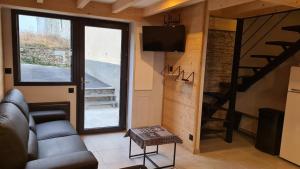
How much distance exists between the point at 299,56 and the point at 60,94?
4239 mm

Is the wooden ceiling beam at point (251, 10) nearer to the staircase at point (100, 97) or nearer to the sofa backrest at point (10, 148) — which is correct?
the staircase at point (100, 97)

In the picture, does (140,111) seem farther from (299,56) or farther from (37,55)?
(299,56)

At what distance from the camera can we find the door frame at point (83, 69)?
396 centimetres

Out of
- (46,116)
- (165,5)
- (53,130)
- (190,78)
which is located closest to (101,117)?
(46,116)

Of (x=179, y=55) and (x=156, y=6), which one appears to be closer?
(x=156, y=6)

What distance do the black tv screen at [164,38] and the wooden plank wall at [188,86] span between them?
12cm

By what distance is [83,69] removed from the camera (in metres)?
4.04

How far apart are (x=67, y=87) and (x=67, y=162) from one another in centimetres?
225

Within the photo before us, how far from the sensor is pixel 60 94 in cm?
392

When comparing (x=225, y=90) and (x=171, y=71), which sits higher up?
(x=171, y=71)

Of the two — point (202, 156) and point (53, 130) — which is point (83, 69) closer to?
point (53, 130)

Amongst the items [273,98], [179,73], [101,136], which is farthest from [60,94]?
[273,98]

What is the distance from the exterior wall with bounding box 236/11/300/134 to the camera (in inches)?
160

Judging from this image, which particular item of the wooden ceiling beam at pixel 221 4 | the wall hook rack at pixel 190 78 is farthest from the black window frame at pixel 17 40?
the wooden ceiling beam at pixel 221 4
